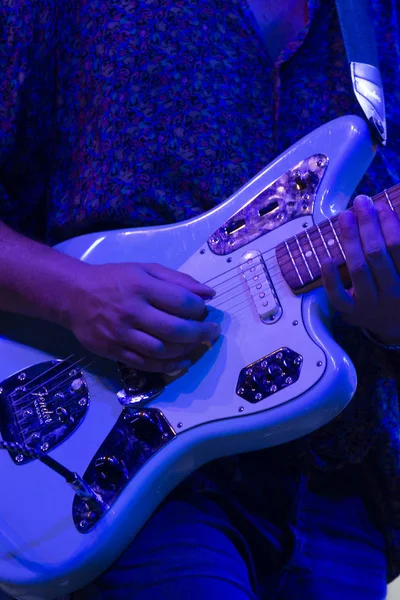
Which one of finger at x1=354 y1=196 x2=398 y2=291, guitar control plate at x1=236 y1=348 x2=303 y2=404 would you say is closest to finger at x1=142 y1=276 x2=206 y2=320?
guitar control plate at x1=236 y1=348 x2=303 y2=404

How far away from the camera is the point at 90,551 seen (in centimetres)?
82

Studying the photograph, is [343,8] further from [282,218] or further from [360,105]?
[282,218]

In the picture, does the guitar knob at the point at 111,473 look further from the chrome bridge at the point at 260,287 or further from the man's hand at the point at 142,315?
the chrome bridge at the point at 260,287

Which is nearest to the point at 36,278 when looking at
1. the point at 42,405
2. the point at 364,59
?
the point at 42,405

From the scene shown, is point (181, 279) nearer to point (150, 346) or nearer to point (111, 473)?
point (150, 346)

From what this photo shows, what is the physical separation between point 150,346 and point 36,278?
0.66ft

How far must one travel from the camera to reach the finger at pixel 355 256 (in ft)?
2.66

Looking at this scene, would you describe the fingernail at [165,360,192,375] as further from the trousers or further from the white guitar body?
the trousers

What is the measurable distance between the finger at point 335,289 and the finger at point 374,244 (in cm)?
4

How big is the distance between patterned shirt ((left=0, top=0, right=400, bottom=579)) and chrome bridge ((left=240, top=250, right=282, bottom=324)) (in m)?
Answer: 0.14

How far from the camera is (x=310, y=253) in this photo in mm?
864

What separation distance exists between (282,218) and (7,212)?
46 cm

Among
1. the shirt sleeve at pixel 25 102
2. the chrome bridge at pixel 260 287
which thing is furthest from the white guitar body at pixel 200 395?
the shirt sleeve at pixel 25 102

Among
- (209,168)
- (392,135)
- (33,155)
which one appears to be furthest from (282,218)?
(33,155)
